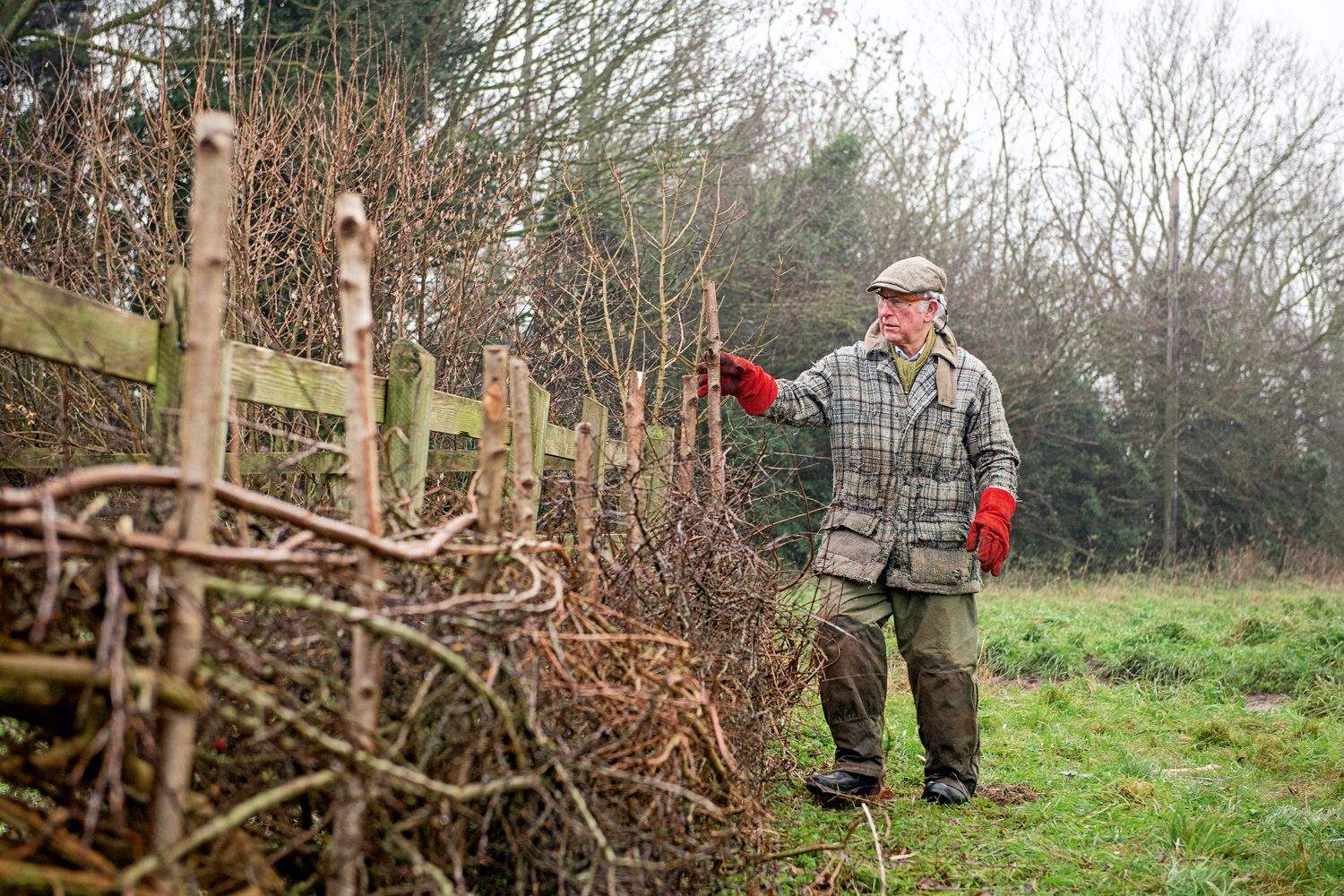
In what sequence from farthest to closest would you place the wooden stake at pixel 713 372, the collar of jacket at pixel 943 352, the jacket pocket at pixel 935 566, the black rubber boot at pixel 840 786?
1. the collar of jacket at pixel 943 352
2. the jacket pocket at pixel 935 566
3. the black rubber boot at pixel 840 786
4. the wooden stake at pixel 713 372

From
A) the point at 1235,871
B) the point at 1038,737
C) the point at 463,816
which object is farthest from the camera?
the point at 1038,737

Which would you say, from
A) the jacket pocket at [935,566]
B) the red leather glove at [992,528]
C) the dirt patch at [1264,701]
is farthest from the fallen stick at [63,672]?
the dirt patch at [1264,701]

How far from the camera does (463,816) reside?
2.07 m

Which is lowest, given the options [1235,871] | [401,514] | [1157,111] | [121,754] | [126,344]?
[1235,871]

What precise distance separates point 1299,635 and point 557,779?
Result: 377 inches

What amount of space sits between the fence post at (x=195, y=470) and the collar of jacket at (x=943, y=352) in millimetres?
3796

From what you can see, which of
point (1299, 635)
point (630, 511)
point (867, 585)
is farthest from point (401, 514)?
point (1299, 635)

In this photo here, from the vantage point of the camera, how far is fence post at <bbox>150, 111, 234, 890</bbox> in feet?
5.57

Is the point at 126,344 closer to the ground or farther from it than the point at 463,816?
farther from it

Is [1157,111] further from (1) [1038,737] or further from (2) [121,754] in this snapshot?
(2) [121,754]

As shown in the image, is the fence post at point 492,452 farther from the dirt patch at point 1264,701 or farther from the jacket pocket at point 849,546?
the dirt patch at point 1264,701

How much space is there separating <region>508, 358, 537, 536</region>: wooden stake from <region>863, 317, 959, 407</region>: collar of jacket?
2.82 m

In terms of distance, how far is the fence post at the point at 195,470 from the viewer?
5.57ft

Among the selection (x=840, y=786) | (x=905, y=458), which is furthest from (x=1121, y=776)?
(x=905, y=458)
